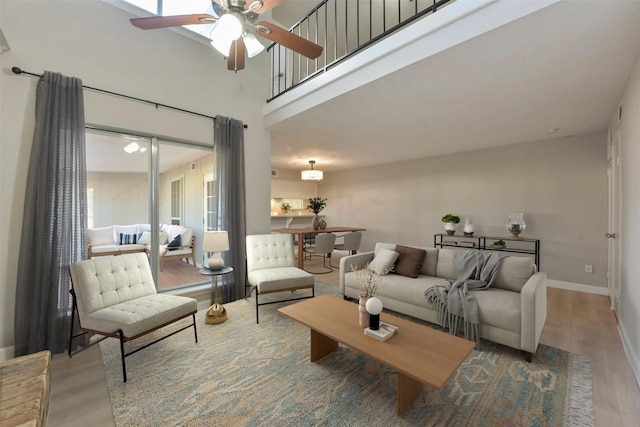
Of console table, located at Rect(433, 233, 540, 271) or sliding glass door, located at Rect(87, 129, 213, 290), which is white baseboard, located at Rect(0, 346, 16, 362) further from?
console table, located at Rect(433, 233, 540, 271)

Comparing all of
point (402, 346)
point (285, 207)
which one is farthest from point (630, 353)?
point (285, 207)

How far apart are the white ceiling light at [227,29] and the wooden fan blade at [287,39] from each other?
194 millimetres

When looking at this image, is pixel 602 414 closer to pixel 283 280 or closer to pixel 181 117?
pixel 283 280

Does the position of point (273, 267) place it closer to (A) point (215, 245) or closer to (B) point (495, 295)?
(A) point (215, 245)

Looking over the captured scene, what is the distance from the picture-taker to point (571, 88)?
260cm

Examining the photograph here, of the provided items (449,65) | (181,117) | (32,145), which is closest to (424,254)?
(449,65)

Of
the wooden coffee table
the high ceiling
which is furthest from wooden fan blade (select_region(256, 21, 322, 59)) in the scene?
the wooden coffee table

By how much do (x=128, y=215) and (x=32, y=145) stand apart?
1.03 m

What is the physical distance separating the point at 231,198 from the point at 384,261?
86.8 inches

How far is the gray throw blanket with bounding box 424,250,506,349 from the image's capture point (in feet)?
8.14

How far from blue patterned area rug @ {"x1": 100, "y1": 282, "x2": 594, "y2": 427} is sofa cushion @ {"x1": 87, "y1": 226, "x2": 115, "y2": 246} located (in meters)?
1.07

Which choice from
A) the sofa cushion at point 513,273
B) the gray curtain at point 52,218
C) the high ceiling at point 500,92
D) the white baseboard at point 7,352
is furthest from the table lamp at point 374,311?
the white baseboard at point 7,352

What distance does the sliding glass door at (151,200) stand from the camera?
2.96 metres

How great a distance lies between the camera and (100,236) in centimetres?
296
